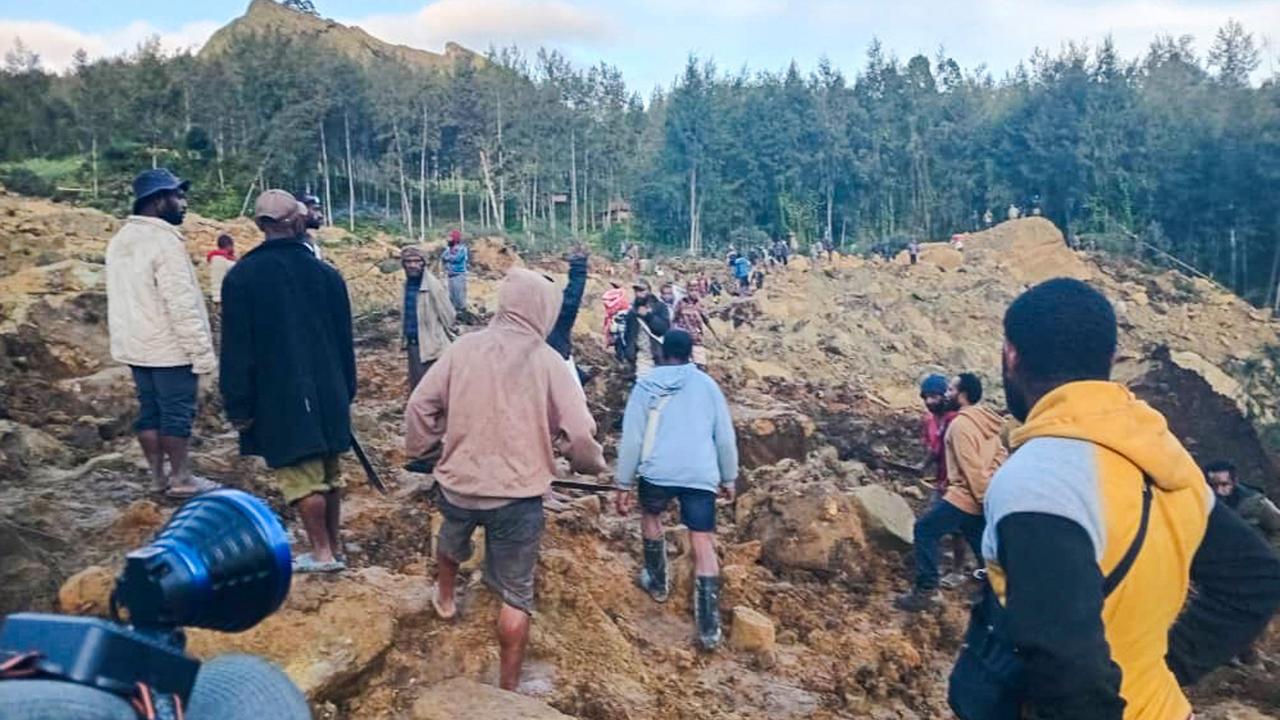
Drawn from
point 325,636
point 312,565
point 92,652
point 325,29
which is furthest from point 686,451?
point 325,29

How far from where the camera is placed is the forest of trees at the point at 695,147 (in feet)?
113

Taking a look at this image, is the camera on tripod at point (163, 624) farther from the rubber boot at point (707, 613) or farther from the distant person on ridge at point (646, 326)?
the distant person on ridge at point (646, 326)

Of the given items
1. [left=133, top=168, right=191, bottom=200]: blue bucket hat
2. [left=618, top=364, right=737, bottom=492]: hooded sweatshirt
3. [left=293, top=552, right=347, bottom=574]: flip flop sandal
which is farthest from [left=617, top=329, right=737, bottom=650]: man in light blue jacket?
[left=133, top=168, right=191, bottom=200]: blue bucket hat

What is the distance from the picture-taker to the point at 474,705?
11.0 ft

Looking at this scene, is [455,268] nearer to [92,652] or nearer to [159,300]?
[159,300]

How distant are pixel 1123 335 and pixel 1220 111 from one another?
17.2 m

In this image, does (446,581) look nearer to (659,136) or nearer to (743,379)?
(743,379)

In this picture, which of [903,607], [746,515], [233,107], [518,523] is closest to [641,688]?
[518,523]

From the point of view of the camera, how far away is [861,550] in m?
6.71

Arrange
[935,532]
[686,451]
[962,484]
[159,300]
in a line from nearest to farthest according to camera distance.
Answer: [159,300] → [686,451] → [962,484] → [935,532]

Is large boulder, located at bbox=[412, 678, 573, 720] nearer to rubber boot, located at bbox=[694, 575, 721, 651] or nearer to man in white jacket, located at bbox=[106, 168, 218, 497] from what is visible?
rubber boot, located at bbox=[694, 575, 721, 651]

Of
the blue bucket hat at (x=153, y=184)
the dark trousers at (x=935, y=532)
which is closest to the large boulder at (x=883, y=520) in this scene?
the dark trousers at (x=935, y=532)

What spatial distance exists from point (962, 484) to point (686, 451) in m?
1.67

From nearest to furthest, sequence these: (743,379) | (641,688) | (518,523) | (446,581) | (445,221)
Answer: (518,523)
(446,581)
(641,688)
(743,379)
(445,221)
